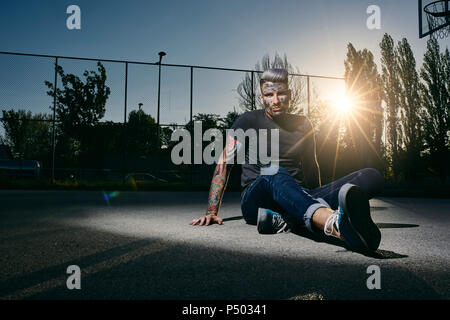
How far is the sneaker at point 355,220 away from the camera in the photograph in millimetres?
1444

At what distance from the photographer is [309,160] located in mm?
2480

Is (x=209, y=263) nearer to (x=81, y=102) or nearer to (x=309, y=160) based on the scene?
(x=309, y=160)

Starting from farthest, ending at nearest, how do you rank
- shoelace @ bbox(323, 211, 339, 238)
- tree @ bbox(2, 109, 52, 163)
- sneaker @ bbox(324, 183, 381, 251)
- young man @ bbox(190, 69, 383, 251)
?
1. tree @ bbox(2, 109, 52, 163)
2. young man @ bbox(190, 69, 383, 251)
3. shoelace @ bbox(323, 211, 339, 238)
4. sneaker @ bbox(324, 183, 381, 251)

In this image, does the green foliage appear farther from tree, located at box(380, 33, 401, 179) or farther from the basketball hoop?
tree, located at box(380, 33, 401, 179)

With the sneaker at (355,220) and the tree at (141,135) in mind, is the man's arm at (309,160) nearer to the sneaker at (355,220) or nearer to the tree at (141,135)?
the sneaker at (355,220)

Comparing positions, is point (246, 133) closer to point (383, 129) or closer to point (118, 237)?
point (118, 237)

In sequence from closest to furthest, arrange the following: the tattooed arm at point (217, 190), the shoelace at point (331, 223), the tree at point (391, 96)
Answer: the shoelace at point (331, 223) < the tattooed arm at point (217, 190) < the tree at point (391, 96)

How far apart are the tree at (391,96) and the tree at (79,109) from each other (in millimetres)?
16132

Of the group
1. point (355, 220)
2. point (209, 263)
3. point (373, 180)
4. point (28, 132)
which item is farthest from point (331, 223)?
point (28, 132)

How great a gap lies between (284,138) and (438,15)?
12.9 meters

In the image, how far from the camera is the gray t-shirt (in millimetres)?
2332

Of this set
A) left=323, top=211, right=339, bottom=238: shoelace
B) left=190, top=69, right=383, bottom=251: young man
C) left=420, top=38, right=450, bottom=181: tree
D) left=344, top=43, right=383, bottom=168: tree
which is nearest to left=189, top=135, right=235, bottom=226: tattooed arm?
left=190, top=69, right=383, bottom=251: young man

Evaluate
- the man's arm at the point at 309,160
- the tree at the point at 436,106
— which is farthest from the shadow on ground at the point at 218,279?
the tree at the point at 436,106

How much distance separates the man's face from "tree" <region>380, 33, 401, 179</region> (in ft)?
58.8
